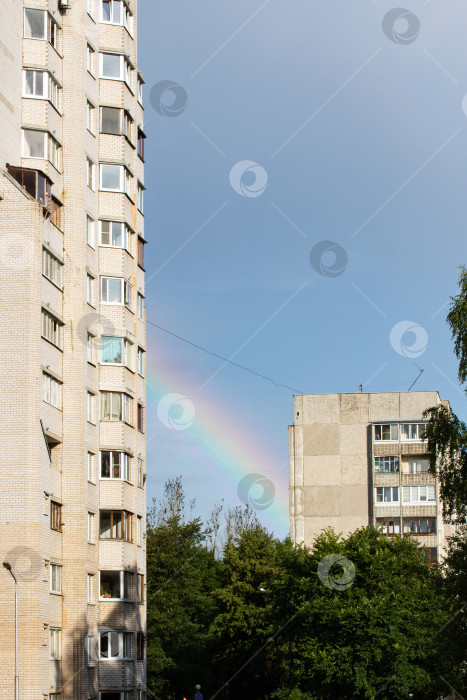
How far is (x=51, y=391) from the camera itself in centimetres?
4575

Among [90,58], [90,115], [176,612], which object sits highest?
[90,58]

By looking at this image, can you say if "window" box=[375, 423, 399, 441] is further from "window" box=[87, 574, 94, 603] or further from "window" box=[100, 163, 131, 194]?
"window" box=[87, 574, 94, 603]

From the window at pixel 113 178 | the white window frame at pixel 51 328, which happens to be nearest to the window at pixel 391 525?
the window at pixel 113 178

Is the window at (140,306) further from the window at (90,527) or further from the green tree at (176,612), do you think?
the green tree at (176,612)

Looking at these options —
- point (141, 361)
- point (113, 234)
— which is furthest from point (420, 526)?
point (113, 234)

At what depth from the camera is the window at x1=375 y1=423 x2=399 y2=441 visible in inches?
4333

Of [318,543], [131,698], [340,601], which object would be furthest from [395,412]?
[131,698]

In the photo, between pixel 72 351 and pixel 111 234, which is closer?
pixel 72 351

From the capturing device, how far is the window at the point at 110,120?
5303 cm

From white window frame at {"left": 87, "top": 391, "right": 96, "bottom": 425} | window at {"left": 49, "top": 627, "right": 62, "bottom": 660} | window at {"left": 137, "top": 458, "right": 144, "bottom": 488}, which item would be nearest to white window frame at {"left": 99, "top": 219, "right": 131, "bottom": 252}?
white window frame at {"left": 87, "top": 391, "right": 96, "bottom": 425}

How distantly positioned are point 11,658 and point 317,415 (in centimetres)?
7739

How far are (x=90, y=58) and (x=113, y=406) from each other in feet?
58.2

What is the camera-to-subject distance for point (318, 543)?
64562 mm

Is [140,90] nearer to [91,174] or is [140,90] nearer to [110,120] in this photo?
[110,120]
